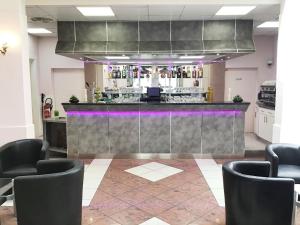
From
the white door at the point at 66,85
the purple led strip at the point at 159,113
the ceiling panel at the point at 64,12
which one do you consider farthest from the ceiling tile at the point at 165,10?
the white door at the point at 66,85

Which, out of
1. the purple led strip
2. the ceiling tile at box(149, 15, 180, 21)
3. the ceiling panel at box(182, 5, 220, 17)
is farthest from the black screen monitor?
the ceiling panel at box(182, 5, 220, 17)

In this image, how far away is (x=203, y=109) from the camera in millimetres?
5973

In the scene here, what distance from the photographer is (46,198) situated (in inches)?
104

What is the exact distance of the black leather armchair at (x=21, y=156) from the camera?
365cm

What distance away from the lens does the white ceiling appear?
5352 mm

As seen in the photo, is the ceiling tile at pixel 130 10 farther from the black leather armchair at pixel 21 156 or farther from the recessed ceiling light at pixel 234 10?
the black leather armchair at pixel 21 156

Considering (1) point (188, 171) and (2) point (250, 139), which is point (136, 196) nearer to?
(1) point (188, 171)

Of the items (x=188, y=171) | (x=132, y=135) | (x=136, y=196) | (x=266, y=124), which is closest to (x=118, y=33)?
(x=132, y=135)

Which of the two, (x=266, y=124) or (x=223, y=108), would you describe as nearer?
(x=223, y=108)

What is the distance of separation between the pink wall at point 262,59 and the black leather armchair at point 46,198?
7.46 metres

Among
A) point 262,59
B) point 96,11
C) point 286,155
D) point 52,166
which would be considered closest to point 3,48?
point 96,11

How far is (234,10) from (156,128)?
3.02 meters

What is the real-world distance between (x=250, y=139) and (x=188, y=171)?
342 cm

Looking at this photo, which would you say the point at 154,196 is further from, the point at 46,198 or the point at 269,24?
the point at 269,24
